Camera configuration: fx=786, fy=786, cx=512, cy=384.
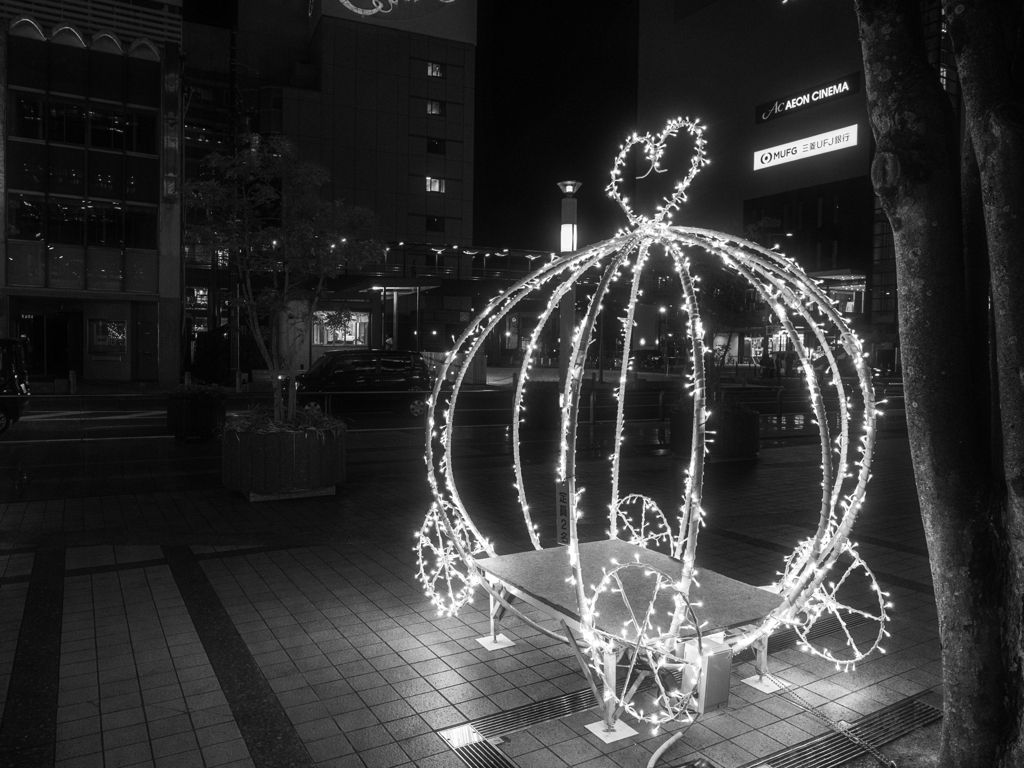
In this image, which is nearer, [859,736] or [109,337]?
[859,736]

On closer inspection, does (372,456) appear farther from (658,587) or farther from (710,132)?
(710,132)

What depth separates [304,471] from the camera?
960cm

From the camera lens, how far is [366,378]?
21500 mm

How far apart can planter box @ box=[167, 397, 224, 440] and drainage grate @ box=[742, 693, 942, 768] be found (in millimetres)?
12810

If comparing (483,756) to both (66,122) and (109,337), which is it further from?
(66,122)

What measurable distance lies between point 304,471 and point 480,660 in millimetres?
5202

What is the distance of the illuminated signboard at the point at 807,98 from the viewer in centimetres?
5653

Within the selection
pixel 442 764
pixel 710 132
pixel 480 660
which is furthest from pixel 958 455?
pixel 710 132

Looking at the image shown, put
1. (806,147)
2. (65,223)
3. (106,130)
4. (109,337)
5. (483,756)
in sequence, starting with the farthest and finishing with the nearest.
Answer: (806,147) < (109,337) < (106,130) < (65,223) < (483,756)

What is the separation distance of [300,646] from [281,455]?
15.2ft

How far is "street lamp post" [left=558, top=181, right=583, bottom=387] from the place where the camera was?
816 cm

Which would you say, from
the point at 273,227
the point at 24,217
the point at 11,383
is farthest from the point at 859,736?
the point at 24,217

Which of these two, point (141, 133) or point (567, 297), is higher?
point (141, 133)

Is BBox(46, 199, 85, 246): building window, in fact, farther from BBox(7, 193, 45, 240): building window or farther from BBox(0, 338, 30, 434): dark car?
BBox(0, 338, 30, 434): dark car
